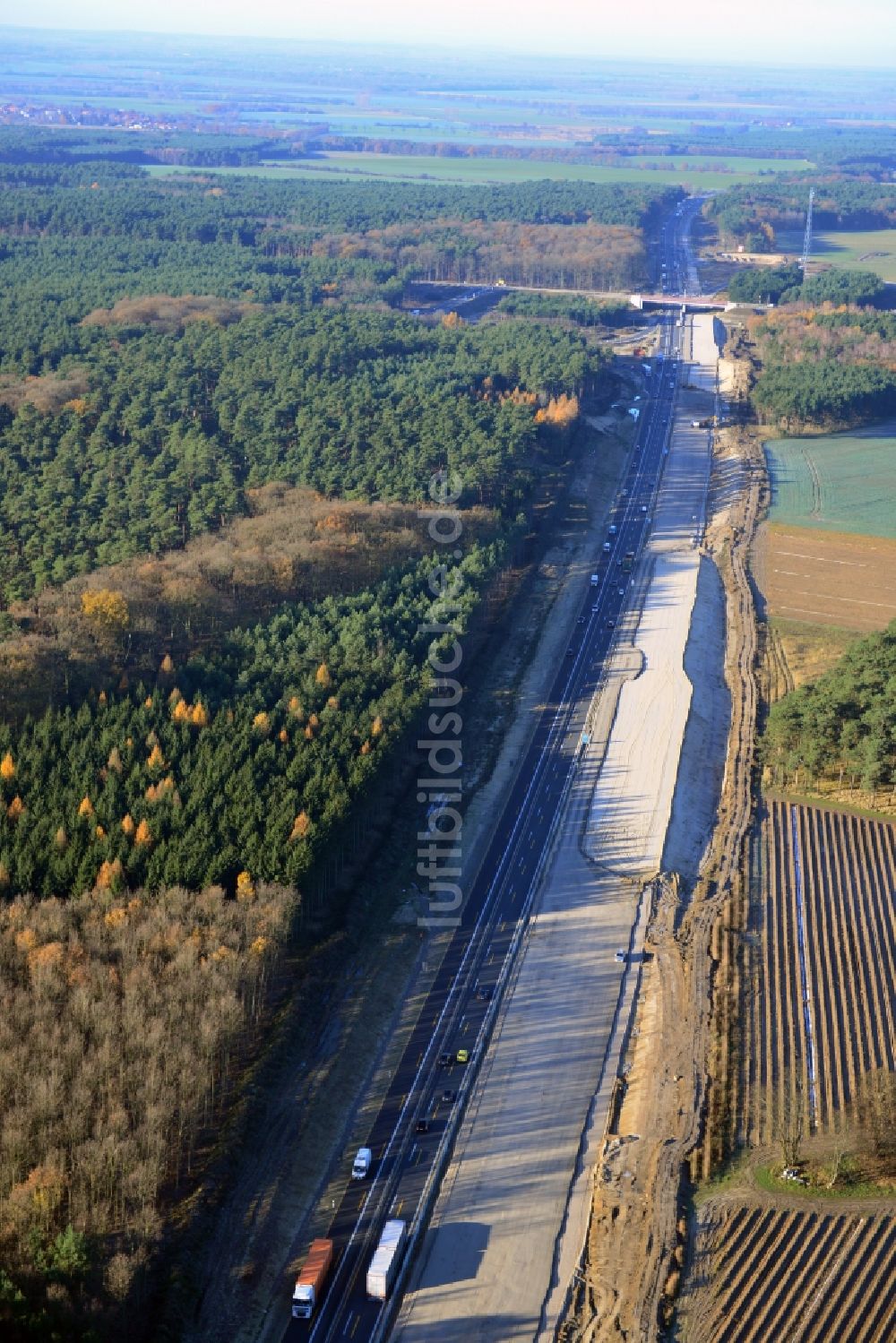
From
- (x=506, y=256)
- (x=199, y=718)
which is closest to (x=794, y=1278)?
(x=199, y=718)

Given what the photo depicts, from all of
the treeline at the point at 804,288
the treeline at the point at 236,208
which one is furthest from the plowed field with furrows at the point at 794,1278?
the treeline at the point at 236,208

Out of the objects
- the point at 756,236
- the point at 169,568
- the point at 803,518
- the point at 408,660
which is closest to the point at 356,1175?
the point at 408,660

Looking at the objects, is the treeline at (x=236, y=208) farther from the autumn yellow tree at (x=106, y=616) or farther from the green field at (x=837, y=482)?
the autumn yellow tree at (x=106, y=616)

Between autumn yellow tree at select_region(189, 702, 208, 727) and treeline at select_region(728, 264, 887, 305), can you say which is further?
treeline at select_region(728, 264, 887, 305)

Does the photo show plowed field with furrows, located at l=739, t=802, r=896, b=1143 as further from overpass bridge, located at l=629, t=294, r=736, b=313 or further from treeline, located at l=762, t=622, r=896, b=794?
overpass bridge, located at l=629, t=294, r=736, b=313

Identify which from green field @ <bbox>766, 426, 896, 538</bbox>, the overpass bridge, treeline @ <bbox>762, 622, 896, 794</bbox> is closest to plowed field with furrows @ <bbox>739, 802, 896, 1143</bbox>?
treeline @ <bbox>762, 622, 896, 794</bbox>

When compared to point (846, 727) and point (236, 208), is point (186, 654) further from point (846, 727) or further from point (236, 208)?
point (236, 208)
